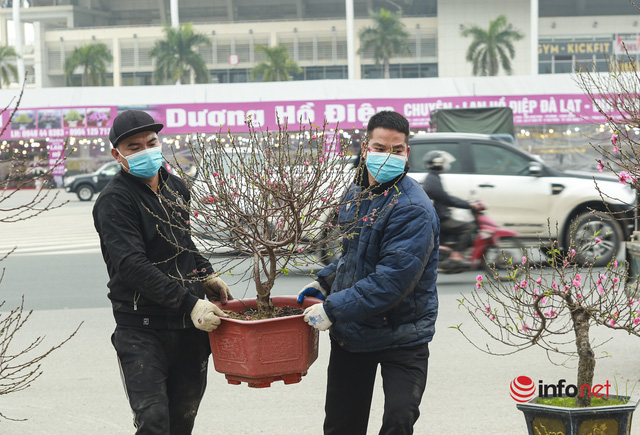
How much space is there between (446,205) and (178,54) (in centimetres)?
6492

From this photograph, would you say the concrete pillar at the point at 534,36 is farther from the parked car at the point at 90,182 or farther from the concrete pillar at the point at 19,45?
the parked car at the point at 90,182

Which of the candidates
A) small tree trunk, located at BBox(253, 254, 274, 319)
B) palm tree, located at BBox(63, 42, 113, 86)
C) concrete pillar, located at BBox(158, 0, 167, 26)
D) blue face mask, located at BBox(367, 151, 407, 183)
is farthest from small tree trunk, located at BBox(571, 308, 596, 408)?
concrete pillar, located at BBox(158, 0, 167, 26)

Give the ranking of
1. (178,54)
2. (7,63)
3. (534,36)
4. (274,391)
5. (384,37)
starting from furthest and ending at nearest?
(384,37), (7,63), (534,36), (178,54), (274,391)

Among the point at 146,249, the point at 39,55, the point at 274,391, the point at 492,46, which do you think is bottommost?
the point at 274,391

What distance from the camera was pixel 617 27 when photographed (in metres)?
82.6

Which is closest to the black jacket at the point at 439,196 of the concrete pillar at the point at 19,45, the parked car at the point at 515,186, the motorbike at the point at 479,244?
the motorbike at the point at 479,244

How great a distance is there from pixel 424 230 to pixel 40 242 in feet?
52.0

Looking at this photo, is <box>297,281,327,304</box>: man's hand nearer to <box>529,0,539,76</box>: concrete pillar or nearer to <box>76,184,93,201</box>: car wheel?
<box>76,184,93,201</box>: car wheel

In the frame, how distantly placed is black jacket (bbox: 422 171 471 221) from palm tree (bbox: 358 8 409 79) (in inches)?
2642

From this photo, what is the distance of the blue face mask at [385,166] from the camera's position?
349 centimetres

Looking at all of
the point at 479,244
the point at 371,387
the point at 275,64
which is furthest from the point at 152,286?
the point at 275,64

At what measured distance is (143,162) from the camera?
3533 mm

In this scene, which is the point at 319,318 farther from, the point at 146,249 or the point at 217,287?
the point at 146,249

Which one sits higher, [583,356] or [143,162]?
[143,162]
